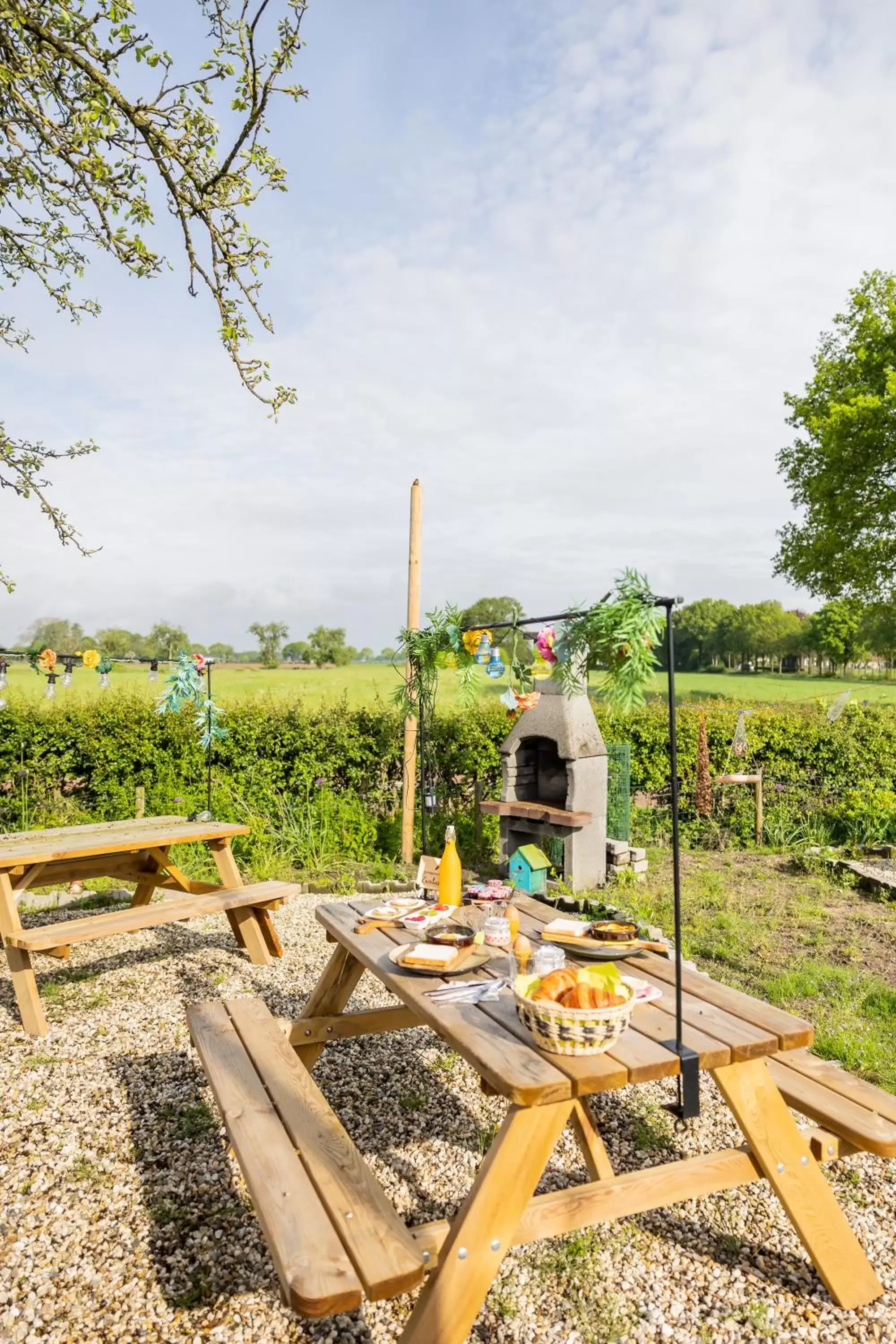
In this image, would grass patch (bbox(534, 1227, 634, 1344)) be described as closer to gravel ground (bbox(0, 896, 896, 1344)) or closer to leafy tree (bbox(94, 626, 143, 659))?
gravel ground (bbox(0, 896, 896, 1344))

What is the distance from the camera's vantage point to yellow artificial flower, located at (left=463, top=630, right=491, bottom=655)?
11.9 ft

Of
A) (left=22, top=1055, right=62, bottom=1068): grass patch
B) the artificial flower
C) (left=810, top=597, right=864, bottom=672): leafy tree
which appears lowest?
(left=22, top=1055, right=62, bottom=1068): grass patch

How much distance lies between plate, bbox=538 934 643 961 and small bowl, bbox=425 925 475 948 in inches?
10.2

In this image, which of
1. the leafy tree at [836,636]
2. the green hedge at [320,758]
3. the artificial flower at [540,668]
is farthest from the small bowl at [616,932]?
the leafy tree at [836,636]

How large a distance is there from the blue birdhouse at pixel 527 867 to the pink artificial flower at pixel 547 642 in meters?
2.77

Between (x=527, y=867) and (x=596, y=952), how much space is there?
310 cm

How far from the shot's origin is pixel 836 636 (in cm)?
3384

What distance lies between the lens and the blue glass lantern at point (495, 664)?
3.59m

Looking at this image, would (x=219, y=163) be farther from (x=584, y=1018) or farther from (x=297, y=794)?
(x=297, y=794)

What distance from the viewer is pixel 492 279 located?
18.7ft

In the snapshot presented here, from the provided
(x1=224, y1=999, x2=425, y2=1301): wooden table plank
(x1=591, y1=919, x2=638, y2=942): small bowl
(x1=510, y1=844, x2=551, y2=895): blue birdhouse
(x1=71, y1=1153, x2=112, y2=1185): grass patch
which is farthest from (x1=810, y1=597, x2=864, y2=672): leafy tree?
(x1=71, y1=1153, x2=112, y2=1185): grass patch

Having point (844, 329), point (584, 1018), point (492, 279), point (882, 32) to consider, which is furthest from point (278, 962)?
point (844, 329)

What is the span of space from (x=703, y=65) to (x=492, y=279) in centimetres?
182

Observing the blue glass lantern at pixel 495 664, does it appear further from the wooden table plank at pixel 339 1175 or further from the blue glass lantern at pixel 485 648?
the wooden table plank at pixel 339 1175
